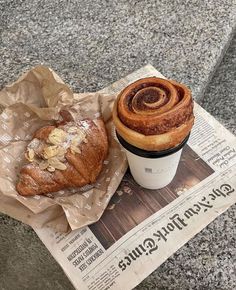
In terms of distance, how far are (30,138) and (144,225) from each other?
0.31 m

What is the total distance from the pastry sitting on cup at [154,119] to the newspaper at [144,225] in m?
0.12

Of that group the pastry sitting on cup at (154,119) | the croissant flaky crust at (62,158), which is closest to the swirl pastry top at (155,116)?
the pastry sitting on cup at (154,119)

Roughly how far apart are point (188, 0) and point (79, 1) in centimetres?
32

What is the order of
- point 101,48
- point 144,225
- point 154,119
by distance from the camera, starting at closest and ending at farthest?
point 154,119, point 144,225, point 101,48

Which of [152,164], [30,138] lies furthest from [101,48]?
[152,164]

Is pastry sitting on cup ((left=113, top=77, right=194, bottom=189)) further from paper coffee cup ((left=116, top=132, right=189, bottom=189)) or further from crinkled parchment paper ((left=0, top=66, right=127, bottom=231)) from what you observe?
crinkled parchment paper ((left=0, top=66, right=127, bottom=231))

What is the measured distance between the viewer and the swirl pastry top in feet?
2.23

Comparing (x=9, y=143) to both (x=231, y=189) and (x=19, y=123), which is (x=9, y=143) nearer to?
(x=19, y=123)

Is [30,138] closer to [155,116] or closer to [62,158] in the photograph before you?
[62,158]

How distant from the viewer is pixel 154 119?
67 centimetres

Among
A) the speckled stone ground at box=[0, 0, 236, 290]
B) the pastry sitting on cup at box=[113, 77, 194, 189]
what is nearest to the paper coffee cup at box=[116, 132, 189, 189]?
the pastry sitting on cup at box=[113, 77, 194, 189]

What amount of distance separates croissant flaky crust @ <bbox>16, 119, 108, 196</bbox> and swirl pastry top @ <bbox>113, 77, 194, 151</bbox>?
14 cm

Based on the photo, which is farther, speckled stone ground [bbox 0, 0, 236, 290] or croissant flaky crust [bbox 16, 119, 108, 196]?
speckled stone ground [bbox 0, 0, 236, 290]

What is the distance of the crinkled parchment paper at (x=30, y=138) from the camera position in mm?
800
